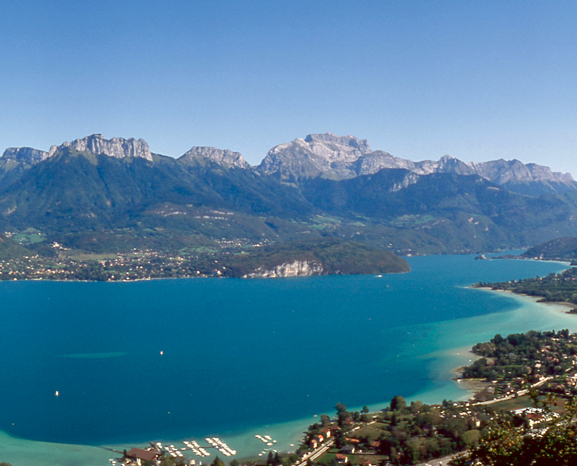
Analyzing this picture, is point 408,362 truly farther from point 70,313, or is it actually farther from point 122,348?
point 70,313

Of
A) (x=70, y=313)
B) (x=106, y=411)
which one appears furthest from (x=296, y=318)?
(x=106, y=411)

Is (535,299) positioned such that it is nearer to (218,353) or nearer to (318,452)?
(218,353)

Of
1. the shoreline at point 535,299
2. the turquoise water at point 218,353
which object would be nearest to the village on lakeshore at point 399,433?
the turquoise water at point 218,353

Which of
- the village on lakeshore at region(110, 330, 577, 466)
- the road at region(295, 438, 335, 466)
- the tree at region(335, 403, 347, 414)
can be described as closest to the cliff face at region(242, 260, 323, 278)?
the village on lakeshore at region(110, 330, 577, 466)

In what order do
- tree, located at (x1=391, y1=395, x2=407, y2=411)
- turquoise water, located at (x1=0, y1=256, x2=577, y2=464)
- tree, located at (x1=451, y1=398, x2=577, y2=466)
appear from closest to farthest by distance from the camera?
tree, located at (x1=451, y1=398, x2=577, y2=466) < tree, located at (x1=391, y1=395, x2=407, y2=411) < turquoise water, located at (x1=0, y1=256, x2=577, y2=464)

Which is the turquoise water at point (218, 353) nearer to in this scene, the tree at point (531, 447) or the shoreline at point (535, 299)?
the shoreline at point (535, 299)

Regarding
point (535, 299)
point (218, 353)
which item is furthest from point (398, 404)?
point (535, 299)

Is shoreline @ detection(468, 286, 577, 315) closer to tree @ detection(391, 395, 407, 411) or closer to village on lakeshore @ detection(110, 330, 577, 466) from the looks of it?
village on lakeshore @ detection(110, 330, 577, 466)
